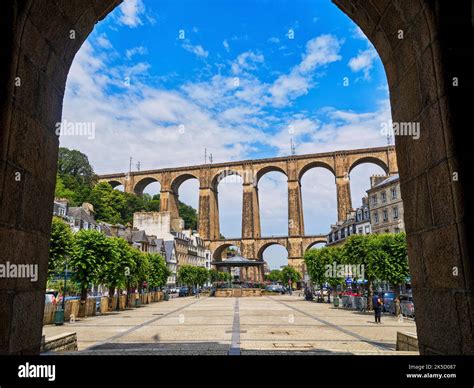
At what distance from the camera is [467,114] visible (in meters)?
2.99

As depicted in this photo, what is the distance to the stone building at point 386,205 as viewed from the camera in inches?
1587

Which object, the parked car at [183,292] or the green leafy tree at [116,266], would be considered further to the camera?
the parked car at [183,292]

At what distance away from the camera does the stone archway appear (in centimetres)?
297

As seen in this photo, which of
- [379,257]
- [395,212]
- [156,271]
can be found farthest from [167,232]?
[379,257]

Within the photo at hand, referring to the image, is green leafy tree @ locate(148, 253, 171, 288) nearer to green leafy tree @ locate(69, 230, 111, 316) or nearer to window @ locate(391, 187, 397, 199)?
green leafy tree @ locate(69, 230, 111, 316)

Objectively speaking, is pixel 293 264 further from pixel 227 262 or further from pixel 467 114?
pixel 467 114

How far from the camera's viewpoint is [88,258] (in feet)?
73.5

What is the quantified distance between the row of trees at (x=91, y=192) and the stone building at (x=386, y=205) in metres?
57.0

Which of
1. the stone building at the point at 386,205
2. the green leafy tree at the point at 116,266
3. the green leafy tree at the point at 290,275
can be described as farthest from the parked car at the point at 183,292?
the stone building at the point at 386,205

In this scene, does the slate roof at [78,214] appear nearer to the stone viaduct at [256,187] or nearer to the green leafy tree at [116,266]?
the green leafy tree at [116,266]

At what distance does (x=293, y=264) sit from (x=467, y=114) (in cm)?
8027

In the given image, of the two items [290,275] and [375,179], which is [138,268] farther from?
[290,275]
